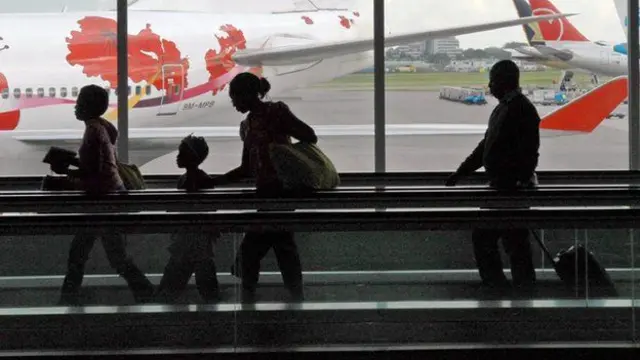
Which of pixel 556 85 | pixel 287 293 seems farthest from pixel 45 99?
pixel 287 293

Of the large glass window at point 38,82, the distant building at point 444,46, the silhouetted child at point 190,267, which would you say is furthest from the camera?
the large glass window at point 38,82

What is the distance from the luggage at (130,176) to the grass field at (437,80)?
3911mm

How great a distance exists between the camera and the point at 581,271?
147 inches

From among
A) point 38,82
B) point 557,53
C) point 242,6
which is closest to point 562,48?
point 557,53

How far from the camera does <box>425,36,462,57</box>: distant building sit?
9328mm

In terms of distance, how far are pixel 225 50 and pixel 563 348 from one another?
6.75 meters

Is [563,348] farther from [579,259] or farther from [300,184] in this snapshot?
[300,184]

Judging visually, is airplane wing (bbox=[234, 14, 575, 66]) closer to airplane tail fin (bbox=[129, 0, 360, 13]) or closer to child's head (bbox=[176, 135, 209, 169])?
airplane tail fin (bbox=[129, 0, 360, 13])

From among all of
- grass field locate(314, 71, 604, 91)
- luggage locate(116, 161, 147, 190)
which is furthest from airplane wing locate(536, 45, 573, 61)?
luggage locate(116, 161, 147, 190)

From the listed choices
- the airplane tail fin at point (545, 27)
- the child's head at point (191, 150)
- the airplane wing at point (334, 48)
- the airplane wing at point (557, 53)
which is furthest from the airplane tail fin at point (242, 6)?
the child's head at point (191, 150)

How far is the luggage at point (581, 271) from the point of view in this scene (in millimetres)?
3701

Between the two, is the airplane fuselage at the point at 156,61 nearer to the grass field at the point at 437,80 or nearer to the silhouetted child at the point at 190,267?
the grass field at the point at 437,80

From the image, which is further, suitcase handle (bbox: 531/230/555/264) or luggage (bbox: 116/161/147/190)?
luggage (bbox: 116/161/147/190)

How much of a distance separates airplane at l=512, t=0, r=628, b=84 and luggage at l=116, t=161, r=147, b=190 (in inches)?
185
